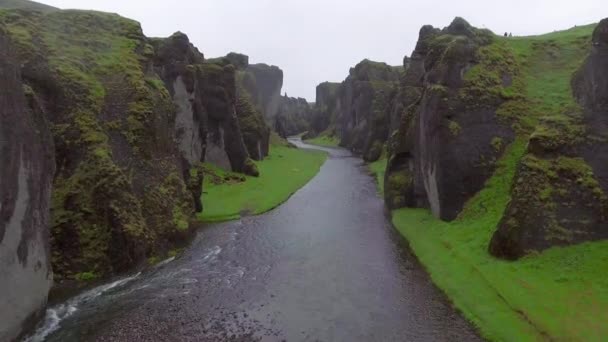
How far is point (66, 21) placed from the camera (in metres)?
42.2

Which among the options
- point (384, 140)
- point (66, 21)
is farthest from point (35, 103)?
point (384, 140)

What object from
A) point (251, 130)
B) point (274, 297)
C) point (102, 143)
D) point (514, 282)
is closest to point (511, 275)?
point (514, 282)

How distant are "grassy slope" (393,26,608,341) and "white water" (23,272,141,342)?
61.7 feet

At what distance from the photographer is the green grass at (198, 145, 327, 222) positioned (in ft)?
158

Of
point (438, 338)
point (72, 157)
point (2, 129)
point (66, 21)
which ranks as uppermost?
point (66, 21)

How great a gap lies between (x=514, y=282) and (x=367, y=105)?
312 feet

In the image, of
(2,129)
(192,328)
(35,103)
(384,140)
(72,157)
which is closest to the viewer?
(2,129)

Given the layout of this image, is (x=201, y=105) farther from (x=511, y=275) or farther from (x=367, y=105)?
(x=367, y=105)

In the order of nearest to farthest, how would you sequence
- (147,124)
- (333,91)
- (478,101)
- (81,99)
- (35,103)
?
(35,103), (81,99), (147,124), (478,101), (333,91)

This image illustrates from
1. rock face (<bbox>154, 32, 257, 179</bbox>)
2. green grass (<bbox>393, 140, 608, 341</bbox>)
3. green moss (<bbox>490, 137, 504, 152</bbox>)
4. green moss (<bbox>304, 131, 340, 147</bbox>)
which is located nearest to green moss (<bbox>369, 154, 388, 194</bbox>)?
rock face (<bbox>154, 32, 257, 179</bbox>)

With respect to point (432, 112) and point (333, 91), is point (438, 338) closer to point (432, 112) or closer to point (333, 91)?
point (432, 112)

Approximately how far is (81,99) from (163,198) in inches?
361

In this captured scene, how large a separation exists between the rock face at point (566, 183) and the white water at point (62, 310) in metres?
22.3

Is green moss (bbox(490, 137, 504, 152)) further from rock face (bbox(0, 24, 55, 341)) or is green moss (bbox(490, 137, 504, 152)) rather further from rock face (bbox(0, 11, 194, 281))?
rock face (bbox(0, 24, 55, 341))
